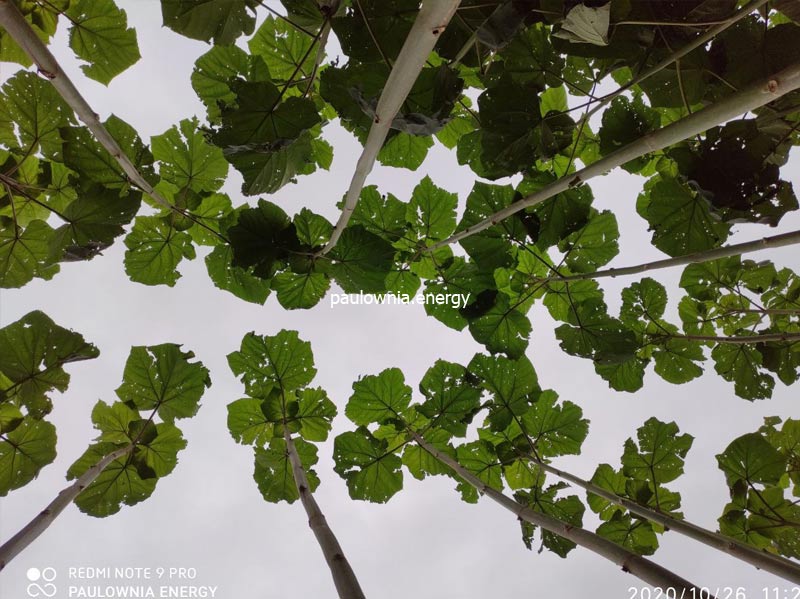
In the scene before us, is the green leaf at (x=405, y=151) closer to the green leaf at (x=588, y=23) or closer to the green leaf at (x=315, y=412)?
the green leaf at (x=588, y=23)

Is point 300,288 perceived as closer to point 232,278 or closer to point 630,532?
point 232,278

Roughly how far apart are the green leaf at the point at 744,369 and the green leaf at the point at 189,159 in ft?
13.0

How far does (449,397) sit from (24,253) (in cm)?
287

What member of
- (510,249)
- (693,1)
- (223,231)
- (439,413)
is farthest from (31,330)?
(693,1)

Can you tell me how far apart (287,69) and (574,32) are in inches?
74.7

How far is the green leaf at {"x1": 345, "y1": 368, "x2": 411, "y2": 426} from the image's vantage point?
11.3 ft

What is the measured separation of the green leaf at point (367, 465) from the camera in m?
3.39

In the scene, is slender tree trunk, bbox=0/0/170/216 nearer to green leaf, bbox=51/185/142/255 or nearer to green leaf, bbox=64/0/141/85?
green leaf, bbox=51/185/142/255

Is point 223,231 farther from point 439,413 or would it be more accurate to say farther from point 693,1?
point 693,1

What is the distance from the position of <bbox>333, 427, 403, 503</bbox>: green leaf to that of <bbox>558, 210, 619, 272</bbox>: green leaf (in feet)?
6.60

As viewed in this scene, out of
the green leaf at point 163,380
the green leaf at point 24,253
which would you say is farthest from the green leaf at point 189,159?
the green leaf at point 163,380

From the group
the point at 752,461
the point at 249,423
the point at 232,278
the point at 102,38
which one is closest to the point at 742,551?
the point at 752,461

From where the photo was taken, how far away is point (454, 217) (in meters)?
3.23

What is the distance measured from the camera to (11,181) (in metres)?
2.14
